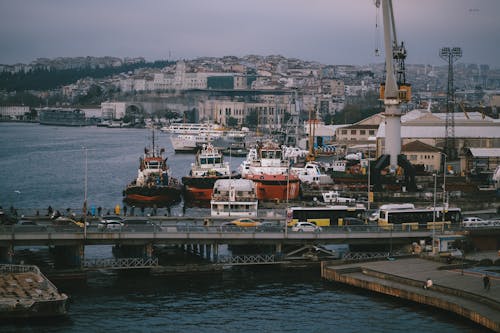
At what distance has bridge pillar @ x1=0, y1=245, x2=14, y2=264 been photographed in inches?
1033

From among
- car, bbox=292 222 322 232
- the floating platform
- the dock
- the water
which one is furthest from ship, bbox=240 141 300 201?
the floating platform

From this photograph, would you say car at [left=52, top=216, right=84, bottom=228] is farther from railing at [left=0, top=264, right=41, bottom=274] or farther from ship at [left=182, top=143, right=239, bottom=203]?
ship at [left=182, top=143, right=239, bottom=203]

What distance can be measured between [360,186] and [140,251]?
20180 mm

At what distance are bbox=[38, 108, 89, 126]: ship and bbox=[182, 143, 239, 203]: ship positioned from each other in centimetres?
12567

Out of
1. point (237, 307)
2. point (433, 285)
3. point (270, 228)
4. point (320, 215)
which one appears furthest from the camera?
point (320, 215)

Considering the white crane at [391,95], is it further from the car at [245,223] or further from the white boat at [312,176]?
the car at [245,223]

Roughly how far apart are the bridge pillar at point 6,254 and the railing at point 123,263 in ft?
6.46

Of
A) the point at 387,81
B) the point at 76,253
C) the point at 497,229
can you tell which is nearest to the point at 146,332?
the point at 76,253

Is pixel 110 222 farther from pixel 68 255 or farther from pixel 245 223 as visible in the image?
pixel 245 223

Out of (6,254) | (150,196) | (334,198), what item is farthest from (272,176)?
(6,254)

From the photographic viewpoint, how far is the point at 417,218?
3081 centimetres

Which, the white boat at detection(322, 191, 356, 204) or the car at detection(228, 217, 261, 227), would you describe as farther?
the white boat at detection(322, 191, 356, 204)

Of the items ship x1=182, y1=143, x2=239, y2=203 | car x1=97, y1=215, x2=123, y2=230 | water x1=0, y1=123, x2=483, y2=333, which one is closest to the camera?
water x1=0, y1=123, x2=483, y2=333

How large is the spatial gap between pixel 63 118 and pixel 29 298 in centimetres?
15883
